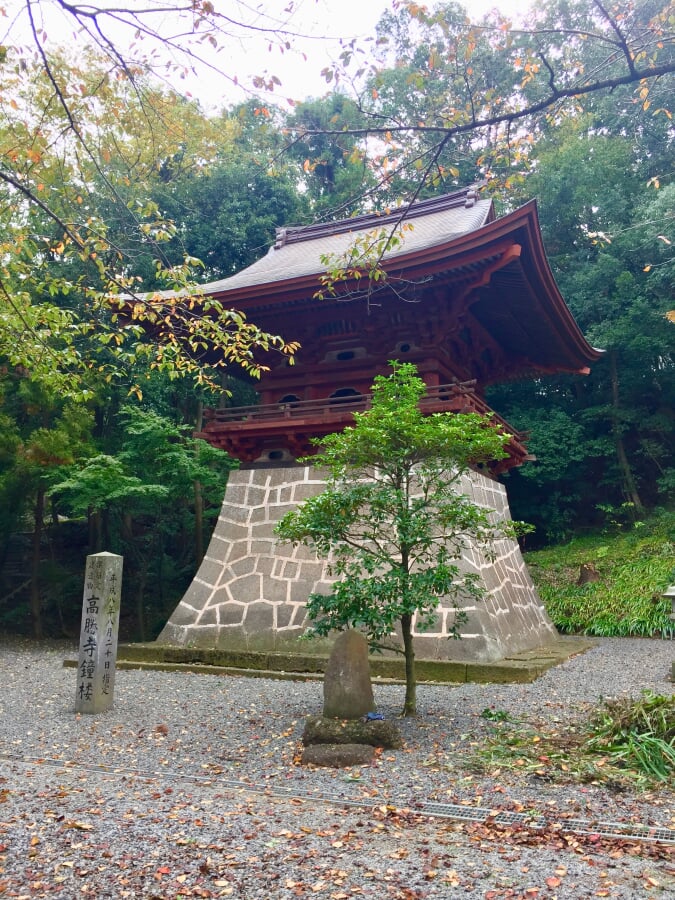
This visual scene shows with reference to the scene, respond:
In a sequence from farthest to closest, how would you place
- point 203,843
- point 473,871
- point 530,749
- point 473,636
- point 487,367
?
point 487,367 < point 473,636 < point 530,749 < point 203,843 < point 473,871

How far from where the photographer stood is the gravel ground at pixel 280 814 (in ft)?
8.75

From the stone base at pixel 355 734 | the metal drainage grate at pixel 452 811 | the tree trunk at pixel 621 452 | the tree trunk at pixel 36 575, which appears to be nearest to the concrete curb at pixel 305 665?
the stone base at pixel 355 734

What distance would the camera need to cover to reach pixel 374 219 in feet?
43.3

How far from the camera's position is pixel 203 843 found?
3.04 m

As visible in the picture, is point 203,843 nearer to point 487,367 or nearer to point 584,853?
point 584,853

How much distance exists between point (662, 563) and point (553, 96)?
13368mm

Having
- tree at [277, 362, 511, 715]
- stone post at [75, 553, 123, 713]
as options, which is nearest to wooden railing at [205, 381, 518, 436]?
tree at [277, 362, 511, 715]

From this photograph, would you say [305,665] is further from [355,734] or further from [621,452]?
[621,452]

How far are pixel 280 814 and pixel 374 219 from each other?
11.9m

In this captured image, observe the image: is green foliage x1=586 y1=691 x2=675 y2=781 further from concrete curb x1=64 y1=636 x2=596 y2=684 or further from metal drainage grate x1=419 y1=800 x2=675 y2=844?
concrete curb x1=64 y1=636 x2=596 y2=684

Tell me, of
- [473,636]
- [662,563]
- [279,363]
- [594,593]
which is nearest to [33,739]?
[473,636]

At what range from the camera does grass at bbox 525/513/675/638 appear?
41.1 feet

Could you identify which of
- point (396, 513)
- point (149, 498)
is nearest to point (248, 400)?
point (149, 498)

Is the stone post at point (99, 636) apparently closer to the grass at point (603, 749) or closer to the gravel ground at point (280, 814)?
the gravel ground at point (280, 814)
